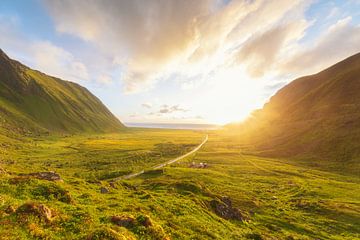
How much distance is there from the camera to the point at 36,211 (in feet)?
65.7

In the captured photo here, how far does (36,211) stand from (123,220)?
7.95 meters

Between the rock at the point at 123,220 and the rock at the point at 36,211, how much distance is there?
586 cm

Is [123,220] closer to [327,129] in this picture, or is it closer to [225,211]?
[225,211]

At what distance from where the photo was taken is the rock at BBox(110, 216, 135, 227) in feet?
74.3

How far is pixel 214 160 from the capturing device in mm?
132000

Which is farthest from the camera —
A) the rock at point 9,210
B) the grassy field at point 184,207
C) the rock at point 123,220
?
the rock at point 123,220

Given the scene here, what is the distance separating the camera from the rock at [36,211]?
19.7m

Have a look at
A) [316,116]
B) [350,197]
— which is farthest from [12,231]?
[316,116]

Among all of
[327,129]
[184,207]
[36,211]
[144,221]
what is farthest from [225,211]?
[327,129]

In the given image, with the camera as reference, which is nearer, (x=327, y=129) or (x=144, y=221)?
(x=144, y=221)

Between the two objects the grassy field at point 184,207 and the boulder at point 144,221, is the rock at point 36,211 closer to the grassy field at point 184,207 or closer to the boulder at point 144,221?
the grassy field at point 184,207

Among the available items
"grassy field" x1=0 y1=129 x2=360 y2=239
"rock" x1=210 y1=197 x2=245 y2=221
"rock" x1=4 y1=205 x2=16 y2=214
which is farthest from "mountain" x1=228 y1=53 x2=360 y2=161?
"rock" x1=4 y1=205 x2=16 y2=214

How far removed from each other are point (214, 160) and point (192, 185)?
79.4 m

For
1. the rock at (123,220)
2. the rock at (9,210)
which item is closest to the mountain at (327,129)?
the rock at (123,220)
